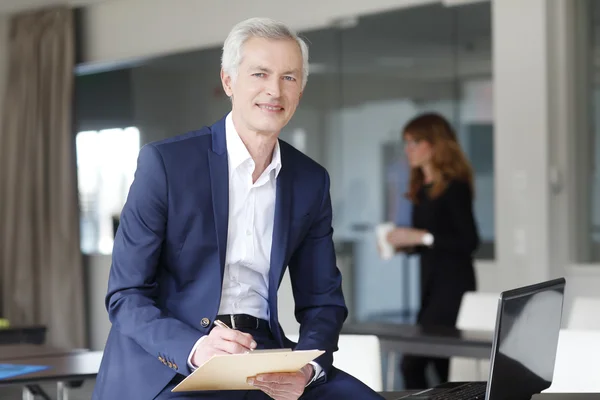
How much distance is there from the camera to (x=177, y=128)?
8.03 metres

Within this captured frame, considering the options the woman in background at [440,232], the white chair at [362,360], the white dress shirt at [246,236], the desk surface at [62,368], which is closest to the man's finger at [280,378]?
the white dress shirt at [246,236]

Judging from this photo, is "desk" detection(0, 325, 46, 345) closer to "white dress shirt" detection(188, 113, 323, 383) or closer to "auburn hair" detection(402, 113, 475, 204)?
"auburn hair" detection(402, 113, 475, 204)

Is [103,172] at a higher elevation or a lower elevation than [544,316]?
higher

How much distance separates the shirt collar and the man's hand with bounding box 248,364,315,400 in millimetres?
446

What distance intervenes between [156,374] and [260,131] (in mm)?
547

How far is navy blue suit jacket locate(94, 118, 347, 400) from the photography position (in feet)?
6.47

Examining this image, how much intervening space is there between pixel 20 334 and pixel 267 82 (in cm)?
398

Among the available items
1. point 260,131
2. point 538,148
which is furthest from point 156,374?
point 538,148

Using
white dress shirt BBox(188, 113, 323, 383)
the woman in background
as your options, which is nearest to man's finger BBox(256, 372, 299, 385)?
white dress shirt BBox(188, 113, 323, 383)

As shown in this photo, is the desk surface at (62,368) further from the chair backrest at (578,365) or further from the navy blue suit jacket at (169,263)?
the chair backrest at (578,365)

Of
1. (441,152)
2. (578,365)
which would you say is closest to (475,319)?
(441,152)

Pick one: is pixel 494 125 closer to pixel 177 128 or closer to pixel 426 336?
pixel 426 336

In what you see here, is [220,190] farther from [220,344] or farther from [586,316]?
[586,316]

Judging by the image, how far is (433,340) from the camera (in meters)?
4.23
